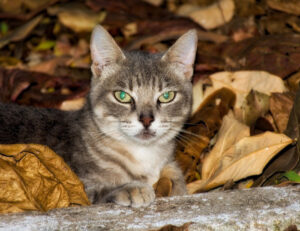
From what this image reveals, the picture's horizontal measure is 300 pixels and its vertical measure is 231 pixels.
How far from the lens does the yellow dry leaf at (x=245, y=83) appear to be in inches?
176

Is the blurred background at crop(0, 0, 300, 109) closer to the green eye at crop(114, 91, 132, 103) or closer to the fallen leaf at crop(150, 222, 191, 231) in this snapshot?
the green eye at crop(114, 91, 132, 103)

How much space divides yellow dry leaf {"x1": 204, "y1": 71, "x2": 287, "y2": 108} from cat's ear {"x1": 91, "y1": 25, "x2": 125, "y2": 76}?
1048 mm

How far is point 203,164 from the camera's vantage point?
13.2ft

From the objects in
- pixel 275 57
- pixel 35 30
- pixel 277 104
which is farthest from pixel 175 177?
pixel 35 30

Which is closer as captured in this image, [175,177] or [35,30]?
[175,177]

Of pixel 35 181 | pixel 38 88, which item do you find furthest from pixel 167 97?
pixel 38 88

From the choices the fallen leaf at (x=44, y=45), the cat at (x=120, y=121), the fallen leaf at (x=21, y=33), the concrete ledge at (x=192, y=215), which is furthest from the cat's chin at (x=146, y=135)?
the fallen leaf at (x=44, y=45)

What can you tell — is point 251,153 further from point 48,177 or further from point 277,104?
point 48,177

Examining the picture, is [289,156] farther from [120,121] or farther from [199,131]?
[120,121]

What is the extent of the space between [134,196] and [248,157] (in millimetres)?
991

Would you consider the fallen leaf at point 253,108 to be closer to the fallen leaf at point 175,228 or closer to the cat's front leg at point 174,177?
the cat's front leg at point 174,177

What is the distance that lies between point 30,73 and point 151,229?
3.28 metres

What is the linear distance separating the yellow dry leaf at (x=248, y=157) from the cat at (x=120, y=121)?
17.7 inches

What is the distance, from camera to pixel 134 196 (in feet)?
10.3
